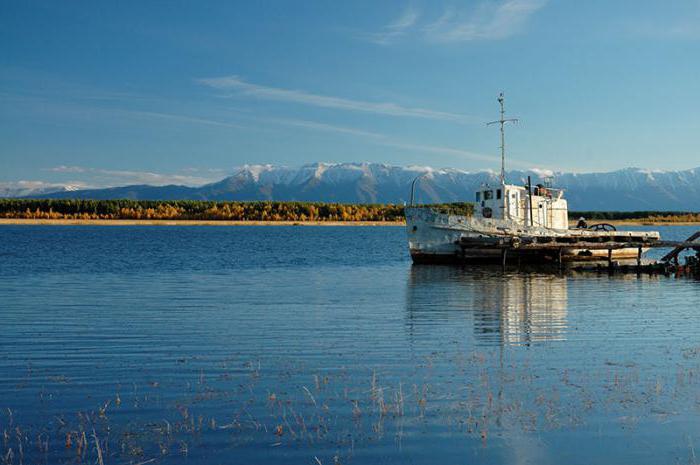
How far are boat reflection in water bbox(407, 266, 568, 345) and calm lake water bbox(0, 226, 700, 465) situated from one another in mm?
151

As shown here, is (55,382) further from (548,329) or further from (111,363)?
(548,329)

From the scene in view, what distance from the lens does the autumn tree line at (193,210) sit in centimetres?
17625

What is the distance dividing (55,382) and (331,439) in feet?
22.1

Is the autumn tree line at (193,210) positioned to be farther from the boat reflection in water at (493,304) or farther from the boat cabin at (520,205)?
the boat reflection in water at (493,304)

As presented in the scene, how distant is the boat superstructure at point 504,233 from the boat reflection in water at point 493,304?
5.61m

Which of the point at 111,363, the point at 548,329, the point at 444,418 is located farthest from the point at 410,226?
the point at 444,418

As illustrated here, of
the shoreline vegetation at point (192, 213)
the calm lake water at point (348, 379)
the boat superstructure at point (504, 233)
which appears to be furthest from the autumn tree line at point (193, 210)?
the calm lake water at point (348, 379)

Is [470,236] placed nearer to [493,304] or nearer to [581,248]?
[581,248]

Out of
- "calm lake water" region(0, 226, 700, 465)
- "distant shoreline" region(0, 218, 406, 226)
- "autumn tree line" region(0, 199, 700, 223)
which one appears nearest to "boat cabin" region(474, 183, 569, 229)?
"calm lake water" region(0, 226, 700, 465)

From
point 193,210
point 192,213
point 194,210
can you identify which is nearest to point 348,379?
point 192,213

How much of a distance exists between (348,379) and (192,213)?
181 metres

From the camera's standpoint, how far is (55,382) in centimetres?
1508

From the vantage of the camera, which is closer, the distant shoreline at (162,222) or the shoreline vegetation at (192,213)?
the distant shoreline at (162,222)

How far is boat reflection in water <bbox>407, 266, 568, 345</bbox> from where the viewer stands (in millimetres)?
22484
